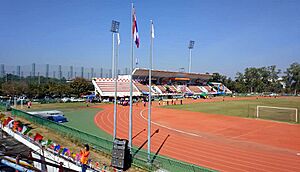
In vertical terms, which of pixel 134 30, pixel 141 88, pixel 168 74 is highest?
pixel 168 74

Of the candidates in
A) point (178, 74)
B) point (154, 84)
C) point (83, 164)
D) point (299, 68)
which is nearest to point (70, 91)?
point (154, 84)

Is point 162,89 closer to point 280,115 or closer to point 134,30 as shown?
point 280,115

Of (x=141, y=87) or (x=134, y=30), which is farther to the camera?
(x=141, y=87)

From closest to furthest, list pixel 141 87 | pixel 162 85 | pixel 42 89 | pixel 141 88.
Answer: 1. pixel 42 89
2. pixel 141 88
3. pixel 141 87
4. pixel 162 85

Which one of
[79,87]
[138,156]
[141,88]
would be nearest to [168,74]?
[141,88]

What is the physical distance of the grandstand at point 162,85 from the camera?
62.2 m

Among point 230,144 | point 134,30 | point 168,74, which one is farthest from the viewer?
point 168,74

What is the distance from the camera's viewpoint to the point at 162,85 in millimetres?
79625

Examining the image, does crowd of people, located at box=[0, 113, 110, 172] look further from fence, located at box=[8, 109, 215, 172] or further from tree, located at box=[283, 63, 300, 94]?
tree, located at box=[283, 63, 300, 94]

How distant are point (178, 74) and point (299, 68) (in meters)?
82.9

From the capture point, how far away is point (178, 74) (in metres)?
84.4

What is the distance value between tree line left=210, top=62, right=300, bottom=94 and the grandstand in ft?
34.6

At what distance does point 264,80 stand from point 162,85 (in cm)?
8282

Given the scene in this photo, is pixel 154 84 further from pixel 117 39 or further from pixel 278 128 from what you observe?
pixel 117 39
